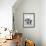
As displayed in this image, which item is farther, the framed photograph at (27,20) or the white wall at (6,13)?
the framed photograph at (27,20)

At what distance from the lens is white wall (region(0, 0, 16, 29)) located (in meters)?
3.95

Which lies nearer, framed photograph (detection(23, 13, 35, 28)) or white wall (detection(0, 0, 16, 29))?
white wall (detection(0, 0, 16, 29))

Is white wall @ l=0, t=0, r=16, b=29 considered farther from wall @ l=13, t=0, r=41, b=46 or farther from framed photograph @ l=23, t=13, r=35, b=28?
framed photograph @ l=23, t=13, r=35, b=28

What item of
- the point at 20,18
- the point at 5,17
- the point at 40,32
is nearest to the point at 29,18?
the point at 20,18

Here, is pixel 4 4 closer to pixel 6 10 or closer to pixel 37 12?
pixel 6 10

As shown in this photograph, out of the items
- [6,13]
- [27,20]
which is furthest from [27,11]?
[6,13]

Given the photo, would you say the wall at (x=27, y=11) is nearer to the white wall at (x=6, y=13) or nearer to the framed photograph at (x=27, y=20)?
the framed photograph at (x=27, y=20)

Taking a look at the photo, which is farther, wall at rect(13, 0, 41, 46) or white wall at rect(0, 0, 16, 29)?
wall at rect(13, 0, 41, 46)

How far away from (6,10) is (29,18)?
130 centimetres

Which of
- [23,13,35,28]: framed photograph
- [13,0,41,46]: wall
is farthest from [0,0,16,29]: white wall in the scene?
[23,13,35,28]: framed photograph

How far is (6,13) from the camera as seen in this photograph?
13.1 feet

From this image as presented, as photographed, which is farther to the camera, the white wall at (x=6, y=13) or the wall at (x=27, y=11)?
the wall at (x=27, y=11)

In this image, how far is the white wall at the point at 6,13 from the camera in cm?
395

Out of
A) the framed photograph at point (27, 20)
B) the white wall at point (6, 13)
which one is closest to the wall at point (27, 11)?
the framed photograph at point (27, 20)
